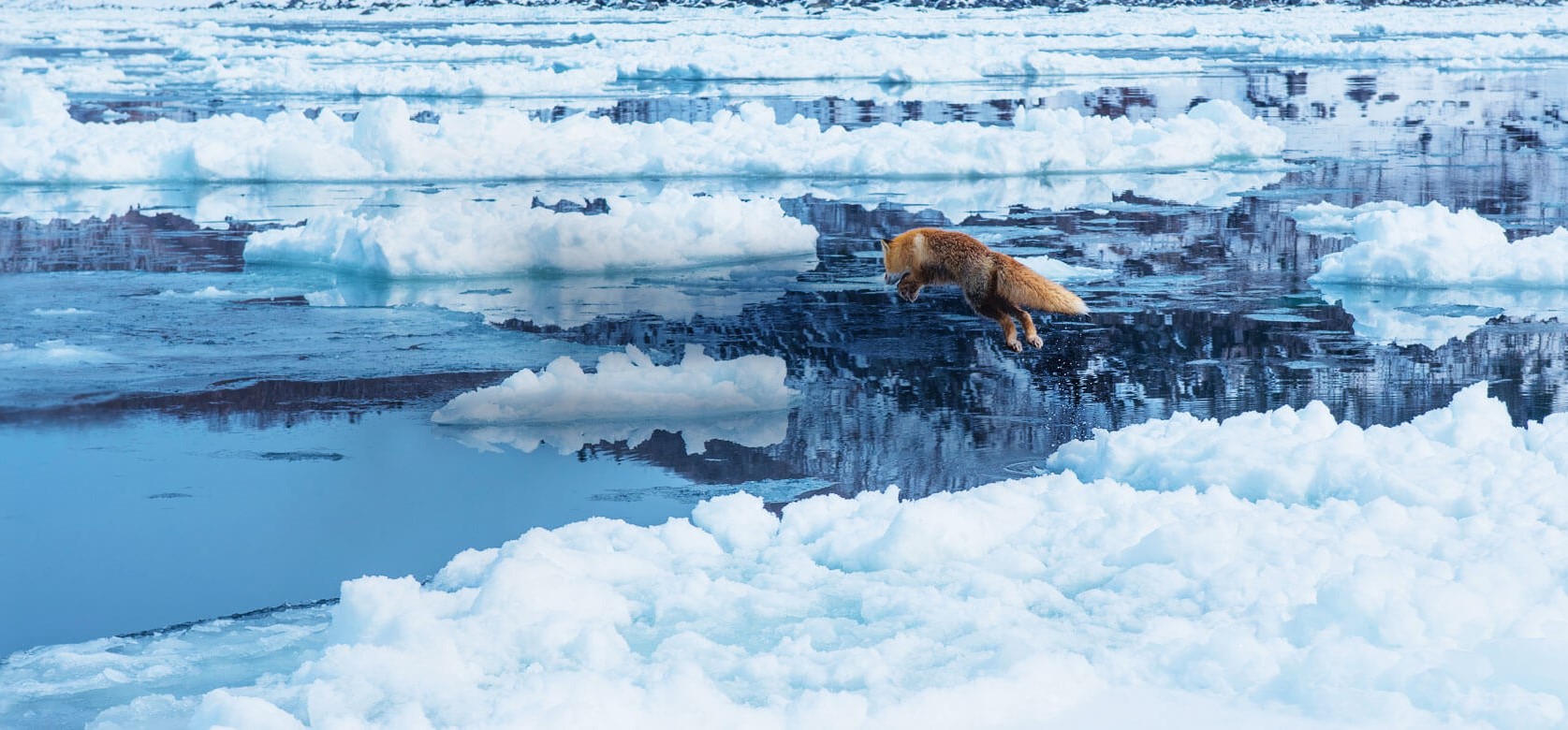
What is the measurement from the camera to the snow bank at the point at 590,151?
15.9m

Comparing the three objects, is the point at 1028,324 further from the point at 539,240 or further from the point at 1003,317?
the point at 539,240

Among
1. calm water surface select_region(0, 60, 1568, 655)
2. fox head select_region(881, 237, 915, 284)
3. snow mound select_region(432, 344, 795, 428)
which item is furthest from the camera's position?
fox head select_region(881, 237, 915, 284)

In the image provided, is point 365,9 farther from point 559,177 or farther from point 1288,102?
point 559,177

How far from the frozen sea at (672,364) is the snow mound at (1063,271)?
0.08m

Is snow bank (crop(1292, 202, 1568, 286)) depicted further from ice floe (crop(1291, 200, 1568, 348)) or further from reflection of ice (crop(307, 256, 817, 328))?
reflection of ice (crop(307, 256, 817, 328))

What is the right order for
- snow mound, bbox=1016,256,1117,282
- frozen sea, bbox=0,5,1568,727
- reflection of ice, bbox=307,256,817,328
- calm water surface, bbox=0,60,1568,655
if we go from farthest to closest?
snow mound, bbox=1016,256,1117,282 < reflection of ice, bbox=307,256,817,328 < calm water surface, bbox=0,60,1568,655 < frozen sea, bbox=0,5,1568,727

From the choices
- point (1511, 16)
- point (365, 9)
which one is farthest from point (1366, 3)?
point (365, 9)

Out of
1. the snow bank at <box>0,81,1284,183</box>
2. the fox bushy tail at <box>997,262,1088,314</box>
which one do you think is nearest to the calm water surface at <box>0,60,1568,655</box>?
the fox bushy tail at <box>997,262,1088,314</box>

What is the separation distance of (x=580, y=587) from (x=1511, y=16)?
176 ft

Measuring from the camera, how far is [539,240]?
10938 mm

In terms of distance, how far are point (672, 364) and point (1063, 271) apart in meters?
3.27

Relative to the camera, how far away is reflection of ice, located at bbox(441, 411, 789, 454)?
22.7 feet

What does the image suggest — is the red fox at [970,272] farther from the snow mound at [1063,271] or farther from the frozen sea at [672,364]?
the snow mound at [1063,271]

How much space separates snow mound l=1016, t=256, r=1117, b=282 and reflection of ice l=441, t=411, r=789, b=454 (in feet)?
11.5
